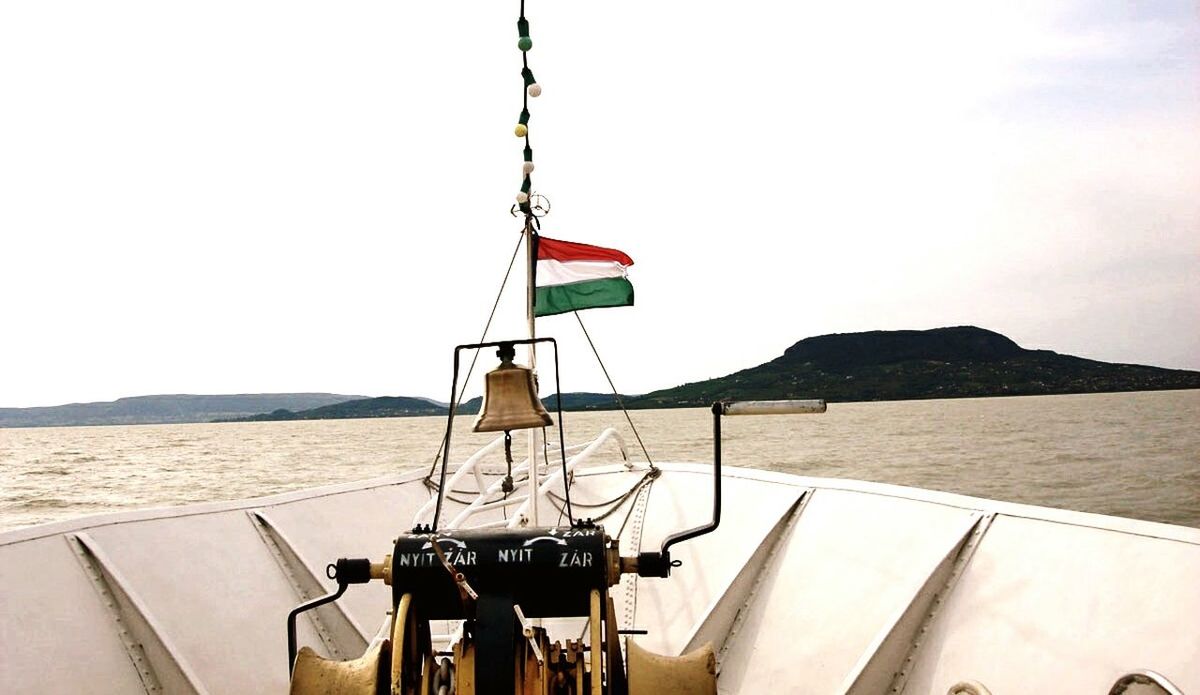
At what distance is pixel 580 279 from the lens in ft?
23.9

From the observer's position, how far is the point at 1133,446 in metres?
35.7

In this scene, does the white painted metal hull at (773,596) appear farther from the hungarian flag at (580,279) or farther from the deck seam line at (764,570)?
the hungarian flag at (580,279)

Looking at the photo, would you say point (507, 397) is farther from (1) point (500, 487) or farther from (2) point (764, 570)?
(1) point (500, 487)

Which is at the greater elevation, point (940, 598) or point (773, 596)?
point (940, 598)

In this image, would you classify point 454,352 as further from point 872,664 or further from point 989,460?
point 989,460

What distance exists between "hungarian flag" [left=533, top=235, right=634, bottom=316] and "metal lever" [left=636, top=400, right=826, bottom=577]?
3.97 meters

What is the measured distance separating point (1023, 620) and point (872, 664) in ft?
2.97

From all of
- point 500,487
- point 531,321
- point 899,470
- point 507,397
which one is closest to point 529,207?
point 531,321

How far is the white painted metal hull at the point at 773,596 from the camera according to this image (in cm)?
408

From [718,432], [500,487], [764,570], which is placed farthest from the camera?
[500,487]

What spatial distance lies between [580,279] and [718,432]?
4093 mm

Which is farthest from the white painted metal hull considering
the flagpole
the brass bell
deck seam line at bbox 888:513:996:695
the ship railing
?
the brass bell

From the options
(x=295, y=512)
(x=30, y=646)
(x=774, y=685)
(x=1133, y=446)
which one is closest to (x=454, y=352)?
(x=30, y=646)

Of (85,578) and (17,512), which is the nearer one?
(85,578)
